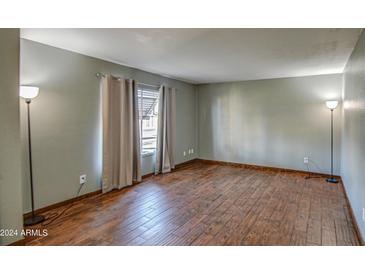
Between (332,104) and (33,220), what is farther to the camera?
(332,104)

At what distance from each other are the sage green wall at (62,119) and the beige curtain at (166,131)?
136 cm

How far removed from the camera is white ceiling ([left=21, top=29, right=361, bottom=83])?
2.63 metres

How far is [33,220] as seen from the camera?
288 cm

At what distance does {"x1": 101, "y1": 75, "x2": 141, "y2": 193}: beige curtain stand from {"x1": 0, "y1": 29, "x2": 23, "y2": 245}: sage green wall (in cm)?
165

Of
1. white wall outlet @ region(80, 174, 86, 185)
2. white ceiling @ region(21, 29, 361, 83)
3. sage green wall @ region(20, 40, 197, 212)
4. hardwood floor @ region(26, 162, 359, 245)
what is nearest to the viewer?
hardwood floor @ region(26, 162, 359, 245)

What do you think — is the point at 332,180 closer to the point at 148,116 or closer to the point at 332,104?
the point at 332,104

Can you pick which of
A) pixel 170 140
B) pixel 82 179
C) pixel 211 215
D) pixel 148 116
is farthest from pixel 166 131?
pixel 211 215

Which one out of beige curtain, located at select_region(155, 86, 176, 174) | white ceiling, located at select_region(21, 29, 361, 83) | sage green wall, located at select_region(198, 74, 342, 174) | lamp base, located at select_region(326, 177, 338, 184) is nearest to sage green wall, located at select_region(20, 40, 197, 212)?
white ceiling, located at select_region(21, 29, 361, 83)

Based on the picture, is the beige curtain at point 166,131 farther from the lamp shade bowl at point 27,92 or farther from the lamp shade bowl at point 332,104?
the lamp shade bowl at point 332,104

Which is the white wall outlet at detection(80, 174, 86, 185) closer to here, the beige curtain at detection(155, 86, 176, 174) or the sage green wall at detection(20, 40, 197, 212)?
the sage green wall at detection(20, 40, 197, 212)

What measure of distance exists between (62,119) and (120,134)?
1.06 metres

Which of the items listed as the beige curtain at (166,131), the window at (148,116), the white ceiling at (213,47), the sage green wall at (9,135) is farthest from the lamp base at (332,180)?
the sage green wall at (9,135)
